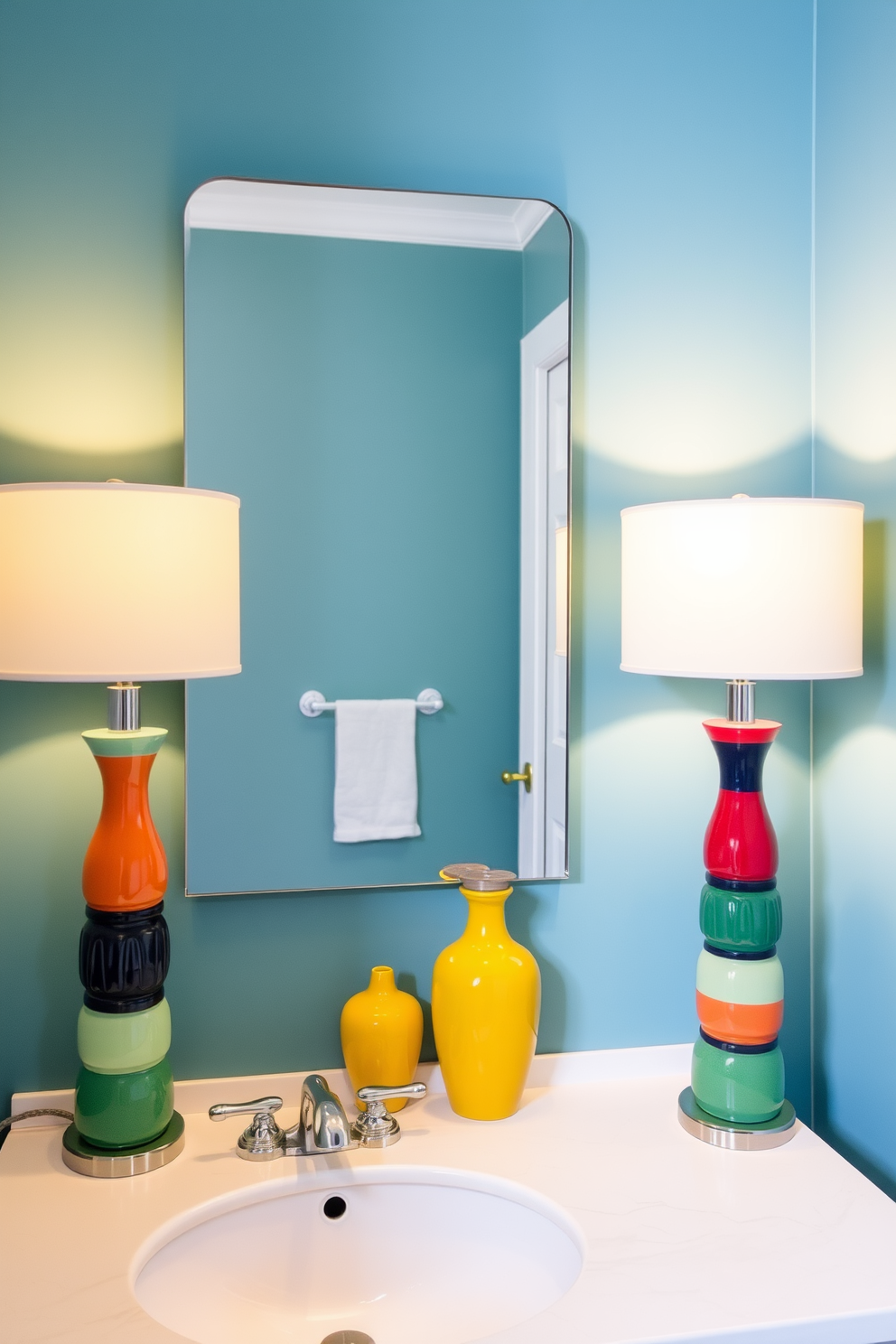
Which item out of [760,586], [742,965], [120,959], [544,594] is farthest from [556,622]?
[120,959]

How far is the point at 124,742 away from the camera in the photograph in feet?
4.17

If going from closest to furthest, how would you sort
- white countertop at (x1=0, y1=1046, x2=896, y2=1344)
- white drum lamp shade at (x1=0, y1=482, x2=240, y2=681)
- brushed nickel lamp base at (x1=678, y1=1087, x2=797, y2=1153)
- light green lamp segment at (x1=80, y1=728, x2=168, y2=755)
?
white countertop at (x1=0, y1=1046, x2=896, y2=1344) < white drum lamp shade at (x1=0, y1=482, x2=240, y2=681) < light green lamp segment at (x1=80, y1=728, x2=168, y2=755) < brushed nickel lamp base at (x1=678, y1=1087, x2=797, y2=1153)

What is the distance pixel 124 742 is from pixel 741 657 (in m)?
0.78

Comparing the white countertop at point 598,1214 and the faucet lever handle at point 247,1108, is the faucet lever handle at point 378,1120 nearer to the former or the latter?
the white countertop at point 598,1214

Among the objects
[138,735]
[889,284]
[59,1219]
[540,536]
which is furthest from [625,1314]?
[889,284]

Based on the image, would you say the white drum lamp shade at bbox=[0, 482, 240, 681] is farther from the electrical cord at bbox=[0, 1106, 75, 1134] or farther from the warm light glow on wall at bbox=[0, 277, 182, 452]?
the electrical cord at bbox=[0, 1106, 75, 1134]

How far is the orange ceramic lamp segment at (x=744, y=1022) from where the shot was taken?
140 centimetres

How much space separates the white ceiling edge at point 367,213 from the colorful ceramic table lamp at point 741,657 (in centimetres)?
48

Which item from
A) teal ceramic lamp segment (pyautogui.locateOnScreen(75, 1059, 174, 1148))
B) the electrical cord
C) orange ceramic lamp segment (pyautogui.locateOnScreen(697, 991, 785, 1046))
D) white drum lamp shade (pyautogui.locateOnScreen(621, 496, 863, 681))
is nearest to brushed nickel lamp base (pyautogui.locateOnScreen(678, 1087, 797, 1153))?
orange ceramic lamp segment (pyautogui.locateOnScreen(697, 991, 785, 1046))

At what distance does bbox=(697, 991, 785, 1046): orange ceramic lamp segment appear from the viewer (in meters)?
1.40

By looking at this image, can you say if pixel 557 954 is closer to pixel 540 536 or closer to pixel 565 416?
pixel 540 536

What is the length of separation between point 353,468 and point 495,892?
0.63m

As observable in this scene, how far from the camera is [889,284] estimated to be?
1.46 m

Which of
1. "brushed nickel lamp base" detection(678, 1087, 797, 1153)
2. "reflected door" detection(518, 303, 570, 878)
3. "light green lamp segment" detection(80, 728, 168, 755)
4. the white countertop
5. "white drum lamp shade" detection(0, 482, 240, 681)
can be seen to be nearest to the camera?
the white countertop
